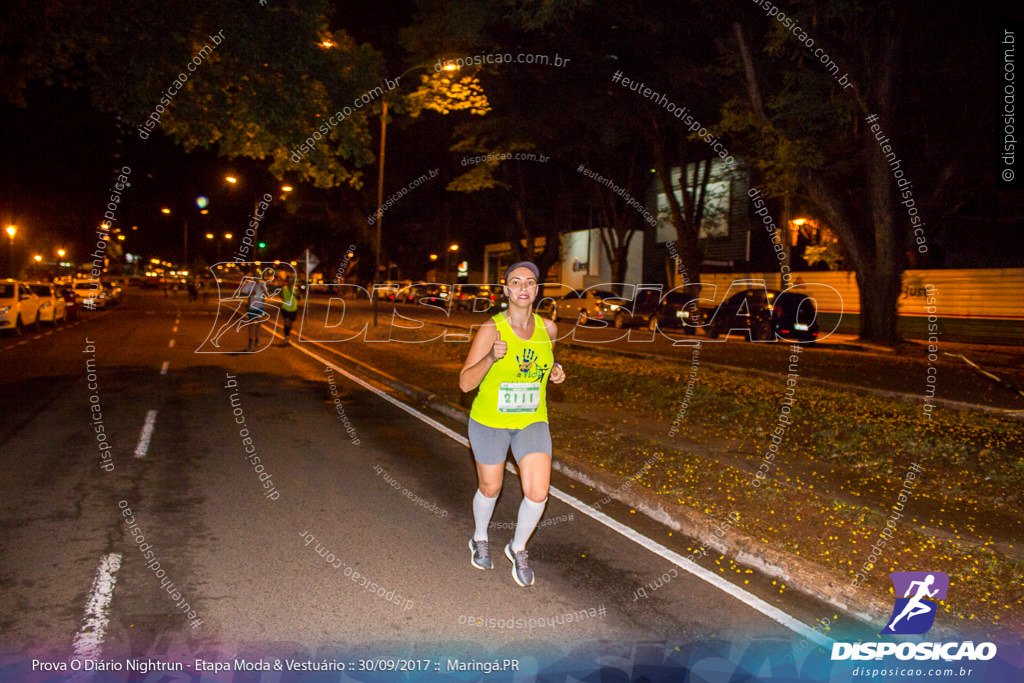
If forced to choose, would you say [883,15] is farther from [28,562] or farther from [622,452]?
[28,562]

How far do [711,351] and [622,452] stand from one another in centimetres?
1323

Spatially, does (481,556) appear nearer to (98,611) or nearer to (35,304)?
(98,611)

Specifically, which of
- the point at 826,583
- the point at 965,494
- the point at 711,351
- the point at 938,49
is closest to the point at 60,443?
the point at 826,583

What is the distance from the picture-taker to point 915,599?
15.8 feet

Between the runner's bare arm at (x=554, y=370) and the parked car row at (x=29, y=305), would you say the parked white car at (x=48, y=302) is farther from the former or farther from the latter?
the runner's bare arm at (x=554, y=370)

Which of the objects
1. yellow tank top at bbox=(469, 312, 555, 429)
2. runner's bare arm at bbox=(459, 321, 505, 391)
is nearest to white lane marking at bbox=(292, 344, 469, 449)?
yellow tank top at bbox=(469, 312, 555, 429)

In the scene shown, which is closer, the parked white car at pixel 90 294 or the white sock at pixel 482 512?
the white sock at pixel 482 512

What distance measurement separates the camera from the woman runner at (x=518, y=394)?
4.82 m

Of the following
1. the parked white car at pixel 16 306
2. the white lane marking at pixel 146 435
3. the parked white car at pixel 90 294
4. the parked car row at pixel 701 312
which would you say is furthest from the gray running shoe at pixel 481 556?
the parked white car at pixel 90 294

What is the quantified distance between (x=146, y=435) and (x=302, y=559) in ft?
16.7

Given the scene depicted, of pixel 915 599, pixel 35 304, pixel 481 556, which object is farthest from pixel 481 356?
pixel 35 304

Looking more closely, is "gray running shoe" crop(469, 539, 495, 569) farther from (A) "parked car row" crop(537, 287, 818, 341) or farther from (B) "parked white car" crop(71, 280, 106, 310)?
(B) "parked white car" crop(71, 280, 106, 310)

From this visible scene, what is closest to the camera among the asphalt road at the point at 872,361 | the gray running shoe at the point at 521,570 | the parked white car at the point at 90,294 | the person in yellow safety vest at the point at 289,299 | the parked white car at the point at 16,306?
the gray running shoe at the point at 521,570

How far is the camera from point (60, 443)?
885cm
